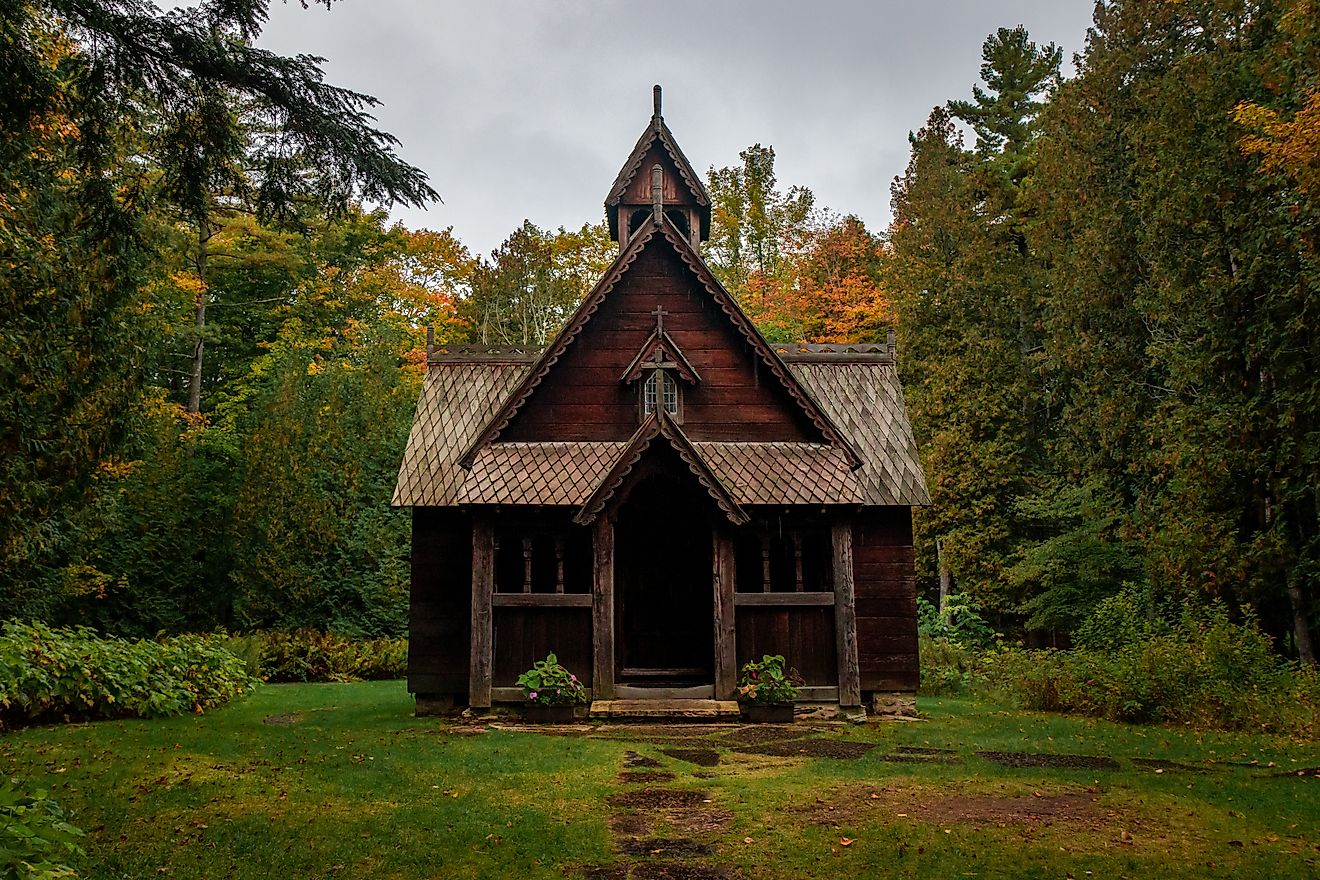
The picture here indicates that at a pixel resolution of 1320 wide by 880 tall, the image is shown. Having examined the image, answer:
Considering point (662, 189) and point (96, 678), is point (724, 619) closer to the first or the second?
point (662, 189)

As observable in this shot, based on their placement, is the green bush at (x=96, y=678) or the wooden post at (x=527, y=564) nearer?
the green bush at (x=96, y=678)

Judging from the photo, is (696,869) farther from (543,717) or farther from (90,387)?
(90,387)

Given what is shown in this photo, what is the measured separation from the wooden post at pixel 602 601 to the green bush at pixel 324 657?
11048mm

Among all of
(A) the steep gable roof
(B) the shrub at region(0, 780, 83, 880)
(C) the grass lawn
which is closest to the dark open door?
(A) the steep gable roof

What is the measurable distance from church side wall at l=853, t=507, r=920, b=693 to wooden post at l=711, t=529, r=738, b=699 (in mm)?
2570

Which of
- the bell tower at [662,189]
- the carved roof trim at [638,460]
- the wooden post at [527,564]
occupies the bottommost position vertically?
the wooden post at [527,564]

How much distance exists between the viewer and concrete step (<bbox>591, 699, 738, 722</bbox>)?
14.8 meters

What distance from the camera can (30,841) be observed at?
5.04 metres

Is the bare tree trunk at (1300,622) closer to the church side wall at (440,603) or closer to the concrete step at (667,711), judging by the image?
the concrete step at (667,711)

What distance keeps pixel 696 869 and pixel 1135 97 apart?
2465 cm

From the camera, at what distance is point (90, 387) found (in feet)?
61.7

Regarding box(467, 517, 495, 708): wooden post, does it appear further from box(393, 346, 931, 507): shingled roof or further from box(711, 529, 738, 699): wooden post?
box(711, 529, 738, 699): wooden post

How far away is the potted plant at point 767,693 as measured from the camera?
14.9 m

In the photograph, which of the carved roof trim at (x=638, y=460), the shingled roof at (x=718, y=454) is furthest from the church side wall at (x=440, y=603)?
the carved roof trim at (x=638, y=460)
